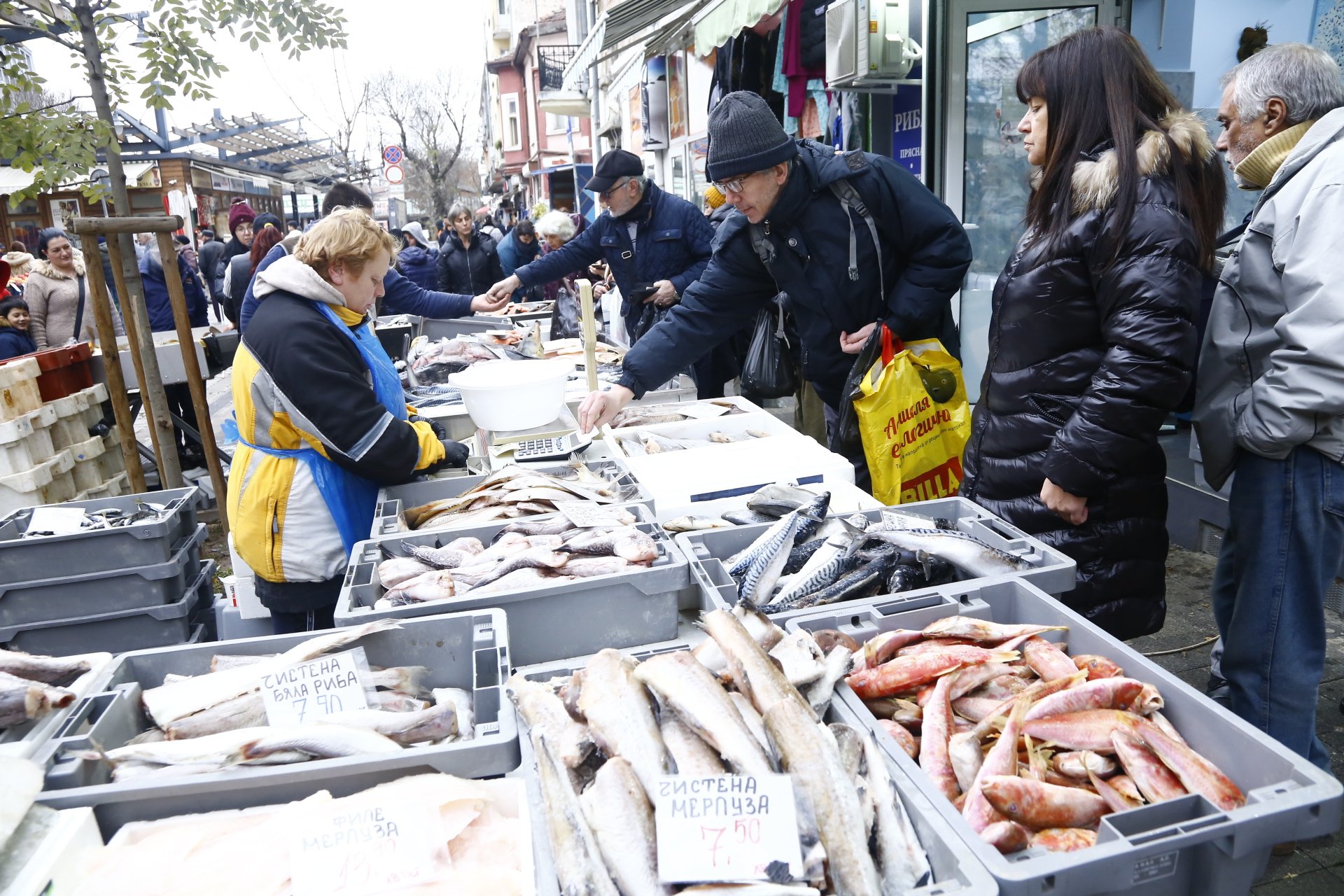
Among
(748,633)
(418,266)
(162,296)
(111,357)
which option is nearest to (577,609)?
(748,633)

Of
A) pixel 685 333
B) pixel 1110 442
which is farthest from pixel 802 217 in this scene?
pixel 1110 442

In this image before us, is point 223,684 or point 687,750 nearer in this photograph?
point 687,750

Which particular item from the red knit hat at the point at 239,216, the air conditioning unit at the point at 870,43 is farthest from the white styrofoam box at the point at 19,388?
the red knit hat at the point at 239,216

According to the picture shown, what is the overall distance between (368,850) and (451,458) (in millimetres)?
2154

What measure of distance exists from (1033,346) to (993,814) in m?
1.60

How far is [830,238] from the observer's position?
3740mm

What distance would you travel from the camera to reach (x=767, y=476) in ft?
10.4

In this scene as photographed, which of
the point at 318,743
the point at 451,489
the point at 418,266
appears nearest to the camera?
the point at 318,743

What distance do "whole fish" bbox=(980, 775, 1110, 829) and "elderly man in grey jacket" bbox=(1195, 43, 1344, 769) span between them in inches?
58.8

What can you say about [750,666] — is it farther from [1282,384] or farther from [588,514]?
[1282,384]

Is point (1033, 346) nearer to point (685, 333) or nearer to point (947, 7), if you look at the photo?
point (685, 333)

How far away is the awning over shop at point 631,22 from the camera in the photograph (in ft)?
29.2

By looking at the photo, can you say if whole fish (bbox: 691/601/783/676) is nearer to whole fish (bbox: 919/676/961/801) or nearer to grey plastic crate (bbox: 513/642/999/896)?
grey plastic crate (bbox: 513/642/999/896)

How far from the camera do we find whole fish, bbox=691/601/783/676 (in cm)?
182
